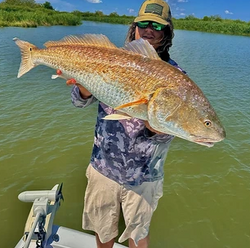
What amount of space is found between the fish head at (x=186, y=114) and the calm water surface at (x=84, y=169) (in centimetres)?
292

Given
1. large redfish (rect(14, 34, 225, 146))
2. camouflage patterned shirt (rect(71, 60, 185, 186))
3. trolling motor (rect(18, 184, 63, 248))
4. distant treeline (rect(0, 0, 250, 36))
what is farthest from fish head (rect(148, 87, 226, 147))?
distant treeline (rect(0, 0, 250, 36))

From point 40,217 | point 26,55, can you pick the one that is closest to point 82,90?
point 26,55

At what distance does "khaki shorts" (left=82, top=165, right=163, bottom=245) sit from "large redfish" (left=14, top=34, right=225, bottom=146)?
0.80 metres

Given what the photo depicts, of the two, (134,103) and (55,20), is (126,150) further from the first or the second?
(55,20)

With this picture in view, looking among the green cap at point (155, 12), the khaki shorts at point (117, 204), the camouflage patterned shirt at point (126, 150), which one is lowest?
the khaki shorts at point (117, 204)

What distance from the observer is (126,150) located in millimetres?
2332

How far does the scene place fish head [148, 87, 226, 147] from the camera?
1.80 m

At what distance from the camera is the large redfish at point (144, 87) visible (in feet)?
5.94

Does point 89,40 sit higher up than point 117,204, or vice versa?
point 89,40

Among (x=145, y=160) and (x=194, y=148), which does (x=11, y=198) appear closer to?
(x=145, y=160)

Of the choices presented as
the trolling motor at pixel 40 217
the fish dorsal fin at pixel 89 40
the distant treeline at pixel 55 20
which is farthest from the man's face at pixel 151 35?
the distant treeline at pixel 55 20

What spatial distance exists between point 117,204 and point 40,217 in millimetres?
860

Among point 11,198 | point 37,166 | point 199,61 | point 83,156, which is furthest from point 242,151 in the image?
point 199,61

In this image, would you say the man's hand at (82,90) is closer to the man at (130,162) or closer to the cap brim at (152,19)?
the man at (130,162)
